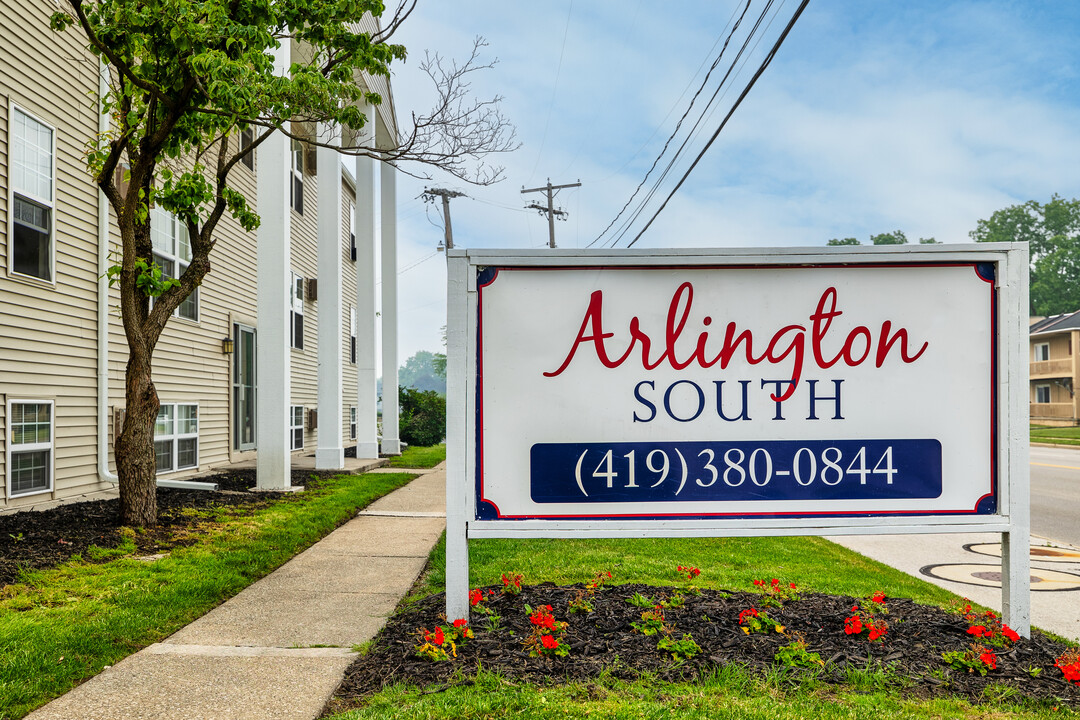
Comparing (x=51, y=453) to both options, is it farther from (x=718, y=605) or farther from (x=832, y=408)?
(x=832, y=408)

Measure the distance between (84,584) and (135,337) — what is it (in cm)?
276

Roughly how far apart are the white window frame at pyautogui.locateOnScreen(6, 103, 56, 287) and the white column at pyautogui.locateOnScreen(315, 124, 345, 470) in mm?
4695

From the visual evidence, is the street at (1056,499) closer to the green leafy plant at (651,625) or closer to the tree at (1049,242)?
the green leafy plant at (651,625)

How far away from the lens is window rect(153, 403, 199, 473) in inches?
448

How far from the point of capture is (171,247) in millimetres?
11602

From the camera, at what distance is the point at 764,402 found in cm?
420

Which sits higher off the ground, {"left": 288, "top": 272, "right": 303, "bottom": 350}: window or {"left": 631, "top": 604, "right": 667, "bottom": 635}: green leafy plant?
{"left": 288, "top": 272, "right": 303, "bottom": 350}: window

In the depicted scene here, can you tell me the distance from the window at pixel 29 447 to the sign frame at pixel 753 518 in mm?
6043

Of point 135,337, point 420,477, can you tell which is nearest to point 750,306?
point 135,337

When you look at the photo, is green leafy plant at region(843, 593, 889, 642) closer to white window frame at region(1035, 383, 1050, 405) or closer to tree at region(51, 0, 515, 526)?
tree at region(51, 0, 515, 526)

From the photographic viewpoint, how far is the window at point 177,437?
11.4 metres

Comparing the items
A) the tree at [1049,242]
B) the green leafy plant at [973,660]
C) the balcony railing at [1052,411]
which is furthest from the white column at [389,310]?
the tree at [1049,242]

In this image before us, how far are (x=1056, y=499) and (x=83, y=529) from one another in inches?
509

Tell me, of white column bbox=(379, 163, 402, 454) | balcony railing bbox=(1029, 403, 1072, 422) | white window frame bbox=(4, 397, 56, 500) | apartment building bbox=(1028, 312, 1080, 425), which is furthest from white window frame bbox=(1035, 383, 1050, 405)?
white window frame bbox=(4, 397, 56, 500)
